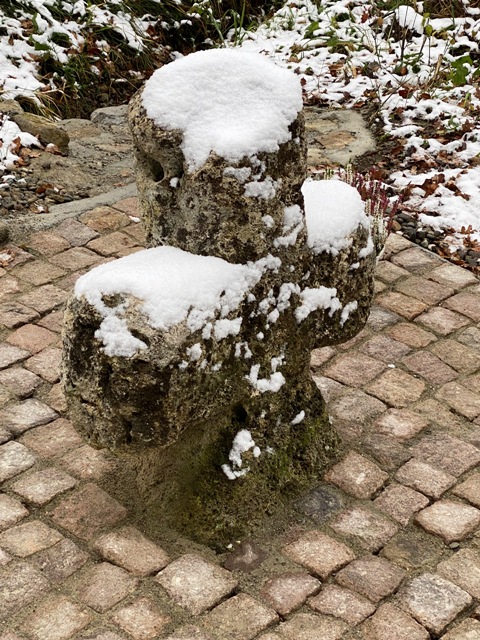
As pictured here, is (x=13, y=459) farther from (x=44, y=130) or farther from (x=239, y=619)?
(x=44, y=130)

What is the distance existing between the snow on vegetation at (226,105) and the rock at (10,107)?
4.04m

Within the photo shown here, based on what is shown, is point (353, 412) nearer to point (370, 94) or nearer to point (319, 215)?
point (319, 215)

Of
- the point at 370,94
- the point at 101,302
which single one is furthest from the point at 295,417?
the point at 370,94

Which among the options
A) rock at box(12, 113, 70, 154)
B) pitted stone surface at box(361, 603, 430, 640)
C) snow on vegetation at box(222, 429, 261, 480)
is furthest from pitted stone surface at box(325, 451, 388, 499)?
rock at box(12, 113, 70, 154)

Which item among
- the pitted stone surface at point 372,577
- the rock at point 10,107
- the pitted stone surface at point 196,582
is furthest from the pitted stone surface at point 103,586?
the rock at point 10,107

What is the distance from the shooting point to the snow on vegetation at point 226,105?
335cm

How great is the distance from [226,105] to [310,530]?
164 centimetres

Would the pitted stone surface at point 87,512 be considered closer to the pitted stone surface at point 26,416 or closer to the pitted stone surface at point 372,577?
the pitted stone surface at point 26,416

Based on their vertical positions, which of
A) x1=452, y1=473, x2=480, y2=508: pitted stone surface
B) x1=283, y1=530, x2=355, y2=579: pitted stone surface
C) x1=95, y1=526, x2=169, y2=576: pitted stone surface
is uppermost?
x1=95, y1=526, x2=169, y2=576: pitted stone surface

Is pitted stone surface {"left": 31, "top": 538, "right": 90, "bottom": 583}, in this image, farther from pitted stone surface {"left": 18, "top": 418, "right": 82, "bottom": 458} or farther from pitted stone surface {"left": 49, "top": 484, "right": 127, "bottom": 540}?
pitted stone surface {"left": 18, "top": 418, "right": 82, "bottom": 458}

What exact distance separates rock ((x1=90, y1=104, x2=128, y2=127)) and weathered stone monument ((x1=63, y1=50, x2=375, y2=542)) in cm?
412

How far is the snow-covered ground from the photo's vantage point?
678cm

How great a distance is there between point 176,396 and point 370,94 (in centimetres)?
541

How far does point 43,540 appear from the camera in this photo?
3.73 meters
